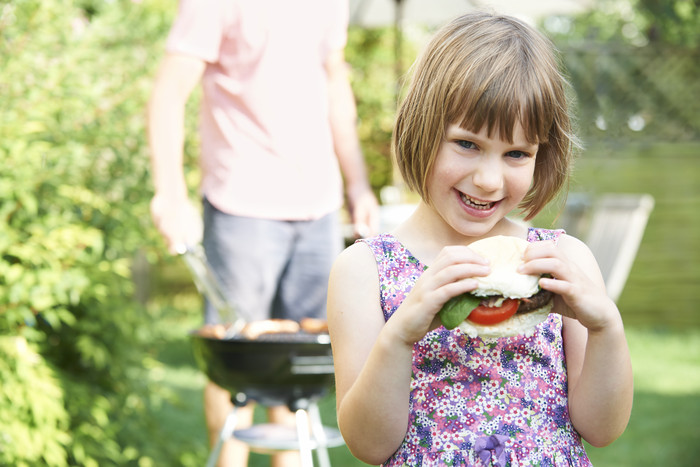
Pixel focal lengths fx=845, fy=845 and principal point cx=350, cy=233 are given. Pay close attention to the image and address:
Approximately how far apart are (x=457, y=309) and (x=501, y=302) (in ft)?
0.28

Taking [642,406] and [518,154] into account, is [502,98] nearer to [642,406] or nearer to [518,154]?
[518,154]

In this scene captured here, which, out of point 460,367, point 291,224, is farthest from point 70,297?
point 460,367

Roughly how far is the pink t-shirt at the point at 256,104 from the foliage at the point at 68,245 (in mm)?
628

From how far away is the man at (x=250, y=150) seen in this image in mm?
3168

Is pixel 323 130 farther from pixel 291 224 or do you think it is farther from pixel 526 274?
pixel 526 274

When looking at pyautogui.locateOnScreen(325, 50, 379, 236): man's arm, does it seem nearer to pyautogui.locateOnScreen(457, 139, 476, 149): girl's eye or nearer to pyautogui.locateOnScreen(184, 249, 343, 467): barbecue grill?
pyautogui.locateOnScreen(184, 249, 343, 467): barbecue grill

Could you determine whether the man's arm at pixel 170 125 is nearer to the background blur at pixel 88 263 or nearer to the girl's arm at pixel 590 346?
the background blur at pixel 88 263

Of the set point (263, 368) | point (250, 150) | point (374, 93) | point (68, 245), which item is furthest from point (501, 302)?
point (374, 93)

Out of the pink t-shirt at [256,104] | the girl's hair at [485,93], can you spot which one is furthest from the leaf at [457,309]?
the pink t-shirt at [256,104]

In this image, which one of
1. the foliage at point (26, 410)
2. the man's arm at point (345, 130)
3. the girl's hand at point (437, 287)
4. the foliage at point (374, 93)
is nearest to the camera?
the girl's hand at point (437, 287)

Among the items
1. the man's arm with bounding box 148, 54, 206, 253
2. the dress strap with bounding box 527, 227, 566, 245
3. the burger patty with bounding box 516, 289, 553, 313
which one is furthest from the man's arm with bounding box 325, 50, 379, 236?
the burger patty with bounding box 516, 289, 553, 313

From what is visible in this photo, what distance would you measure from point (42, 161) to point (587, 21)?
14.1 metres

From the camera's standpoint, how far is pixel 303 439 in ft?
10.1

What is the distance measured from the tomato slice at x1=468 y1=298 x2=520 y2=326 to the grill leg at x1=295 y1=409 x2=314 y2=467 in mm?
1637
